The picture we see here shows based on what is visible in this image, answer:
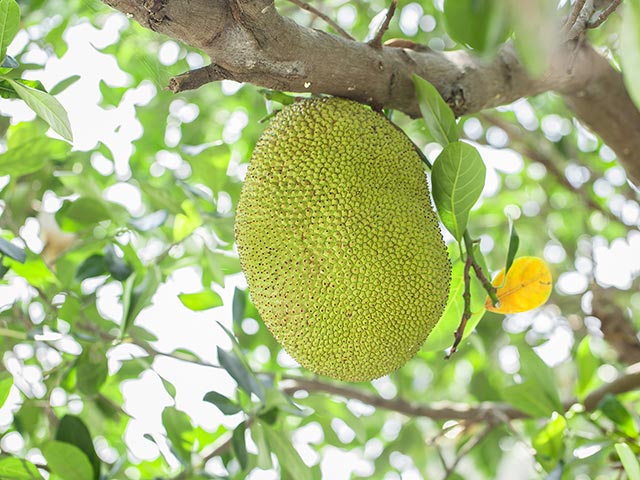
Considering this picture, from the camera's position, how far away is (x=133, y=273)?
1.09m

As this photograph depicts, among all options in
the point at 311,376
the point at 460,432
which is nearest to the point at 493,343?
the point at 460,432

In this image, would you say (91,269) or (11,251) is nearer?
(11,251)

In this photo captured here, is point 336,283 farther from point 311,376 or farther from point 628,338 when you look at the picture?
point 628,338

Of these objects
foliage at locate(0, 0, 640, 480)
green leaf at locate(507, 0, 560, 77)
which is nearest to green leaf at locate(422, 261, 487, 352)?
foliage at locate(0, 0, 640, 480)

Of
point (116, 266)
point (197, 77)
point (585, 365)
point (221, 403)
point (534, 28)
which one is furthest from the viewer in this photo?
point (585, 365)

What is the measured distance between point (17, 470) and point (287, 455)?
1.19 feet

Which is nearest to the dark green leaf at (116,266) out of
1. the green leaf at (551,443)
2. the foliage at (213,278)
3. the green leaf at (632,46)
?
the foliage at (213,278)

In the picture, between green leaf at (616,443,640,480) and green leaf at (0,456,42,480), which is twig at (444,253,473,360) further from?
green leaf at (0,456,42,480)

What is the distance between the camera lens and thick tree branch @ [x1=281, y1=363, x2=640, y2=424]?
1317 millimetres

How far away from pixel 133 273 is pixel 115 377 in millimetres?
367

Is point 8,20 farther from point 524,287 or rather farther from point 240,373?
point 524,287

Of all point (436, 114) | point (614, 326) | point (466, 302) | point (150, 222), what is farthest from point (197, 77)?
point (614, 326)

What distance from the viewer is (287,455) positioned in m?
1.02

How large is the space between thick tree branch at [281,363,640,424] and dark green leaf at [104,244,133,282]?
15.2 inches
